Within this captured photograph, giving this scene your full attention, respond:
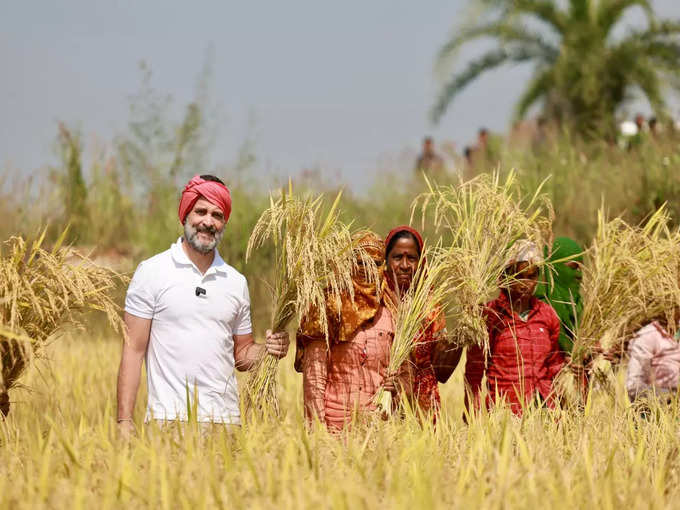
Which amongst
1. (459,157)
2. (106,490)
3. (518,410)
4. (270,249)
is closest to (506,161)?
(459,157)

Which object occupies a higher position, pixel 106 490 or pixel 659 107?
pixel 659 107

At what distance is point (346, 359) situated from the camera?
392 centimetres

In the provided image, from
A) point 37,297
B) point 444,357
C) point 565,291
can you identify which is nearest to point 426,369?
point 444,357

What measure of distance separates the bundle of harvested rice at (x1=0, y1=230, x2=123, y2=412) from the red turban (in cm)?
46

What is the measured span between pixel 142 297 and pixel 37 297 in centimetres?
42

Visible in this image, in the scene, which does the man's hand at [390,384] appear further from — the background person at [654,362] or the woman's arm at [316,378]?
the background person at [654,362]

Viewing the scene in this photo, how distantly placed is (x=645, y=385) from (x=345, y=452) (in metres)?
2.19

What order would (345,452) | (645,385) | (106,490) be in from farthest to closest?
(645,385)
(345,452)
(106,490)

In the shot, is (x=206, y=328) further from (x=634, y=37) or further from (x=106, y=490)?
(x=634, y=37)

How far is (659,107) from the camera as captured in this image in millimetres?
16000

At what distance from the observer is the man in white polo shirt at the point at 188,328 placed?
3598mm

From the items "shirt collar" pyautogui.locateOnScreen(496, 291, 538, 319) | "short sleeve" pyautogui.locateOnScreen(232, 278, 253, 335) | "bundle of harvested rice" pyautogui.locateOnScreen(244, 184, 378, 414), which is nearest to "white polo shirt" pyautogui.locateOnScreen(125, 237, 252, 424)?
"short sleeve" pyautogui.locateOnScreen(232, 278, 253, 335)

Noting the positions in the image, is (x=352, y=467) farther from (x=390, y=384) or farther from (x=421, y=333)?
→ (x=421, y=333)

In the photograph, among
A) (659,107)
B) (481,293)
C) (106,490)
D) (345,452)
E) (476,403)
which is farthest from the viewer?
(659,107)
